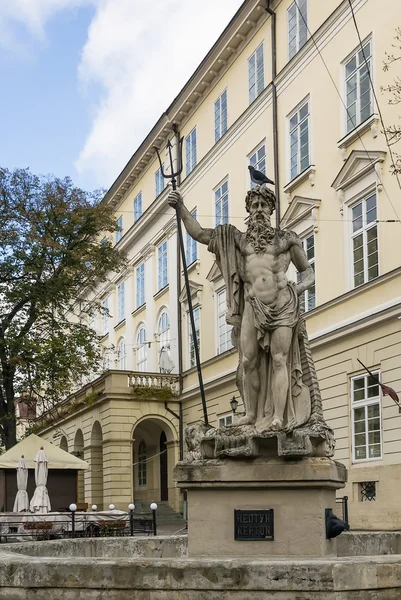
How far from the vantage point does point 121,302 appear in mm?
50094

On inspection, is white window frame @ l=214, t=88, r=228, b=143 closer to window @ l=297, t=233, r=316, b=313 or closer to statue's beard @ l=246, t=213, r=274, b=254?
window @ l=297, t=233, r=316, b=313

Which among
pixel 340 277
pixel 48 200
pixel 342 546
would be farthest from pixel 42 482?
pixel 342 546

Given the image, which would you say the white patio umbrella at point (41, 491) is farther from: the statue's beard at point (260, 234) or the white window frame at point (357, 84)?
the statue's beard at point (260, 234)

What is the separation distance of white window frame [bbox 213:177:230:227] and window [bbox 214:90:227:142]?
1868mm

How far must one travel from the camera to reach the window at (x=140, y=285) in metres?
46.0

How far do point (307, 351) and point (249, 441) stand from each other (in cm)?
116

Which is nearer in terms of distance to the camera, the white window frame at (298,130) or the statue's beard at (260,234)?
the statue's beard at (260,234)

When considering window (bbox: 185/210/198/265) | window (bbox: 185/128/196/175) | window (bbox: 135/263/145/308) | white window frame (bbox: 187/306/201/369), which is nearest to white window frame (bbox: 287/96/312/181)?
window (bbox: 185/210/198/265)

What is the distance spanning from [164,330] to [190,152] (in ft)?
26.0

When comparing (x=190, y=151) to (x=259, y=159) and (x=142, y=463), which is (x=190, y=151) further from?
(x=142, y=463)

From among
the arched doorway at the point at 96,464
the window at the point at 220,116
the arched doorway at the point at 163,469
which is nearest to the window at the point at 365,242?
the window at the point at 220,116

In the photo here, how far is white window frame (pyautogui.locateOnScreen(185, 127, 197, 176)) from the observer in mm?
39062

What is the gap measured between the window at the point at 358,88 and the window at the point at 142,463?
22916 millimetres

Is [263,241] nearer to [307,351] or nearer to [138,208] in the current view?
[307,351]
